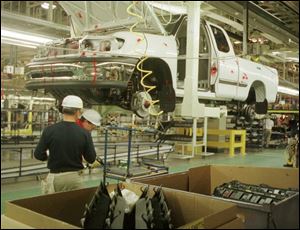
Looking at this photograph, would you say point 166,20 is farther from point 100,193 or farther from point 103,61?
point 100,193

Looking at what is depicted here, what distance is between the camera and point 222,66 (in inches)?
239

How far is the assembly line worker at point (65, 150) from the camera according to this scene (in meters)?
3.36

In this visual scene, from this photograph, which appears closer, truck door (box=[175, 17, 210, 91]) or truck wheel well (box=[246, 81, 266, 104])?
truck door (box=[175, 17, 210, 91])

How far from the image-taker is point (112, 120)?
7.26 meters

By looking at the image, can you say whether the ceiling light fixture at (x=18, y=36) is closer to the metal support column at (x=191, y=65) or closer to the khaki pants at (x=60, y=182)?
the metal support column at (x=191, y=65)

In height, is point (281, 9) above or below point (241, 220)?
above

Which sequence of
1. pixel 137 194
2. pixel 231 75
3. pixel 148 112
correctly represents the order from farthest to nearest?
pixel 231 75
pixel 148 112
pixel 137 194

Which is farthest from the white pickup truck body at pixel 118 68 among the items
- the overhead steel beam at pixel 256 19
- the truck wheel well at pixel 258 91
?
the truck wheel well at pixel 258 91

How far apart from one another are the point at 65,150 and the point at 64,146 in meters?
0.04

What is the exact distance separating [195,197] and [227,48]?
4.95 meters

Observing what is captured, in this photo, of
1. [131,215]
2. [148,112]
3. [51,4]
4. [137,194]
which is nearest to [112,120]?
[148,112]

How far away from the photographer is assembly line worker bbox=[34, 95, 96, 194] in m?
3.36

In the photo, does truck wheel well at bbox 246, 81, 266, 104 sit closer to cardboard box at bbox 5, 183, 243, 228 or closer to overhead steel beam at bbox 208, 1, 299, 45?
overhead steel beam at bbox 208, 1, 299, 45

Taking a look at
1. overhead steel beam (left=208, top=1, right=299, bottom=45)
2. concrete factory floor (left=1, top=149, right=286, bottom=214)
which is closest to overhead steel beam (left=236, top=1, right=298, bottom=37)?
overhead steel beam (left=208, top=1, right=299, bottom=45)
